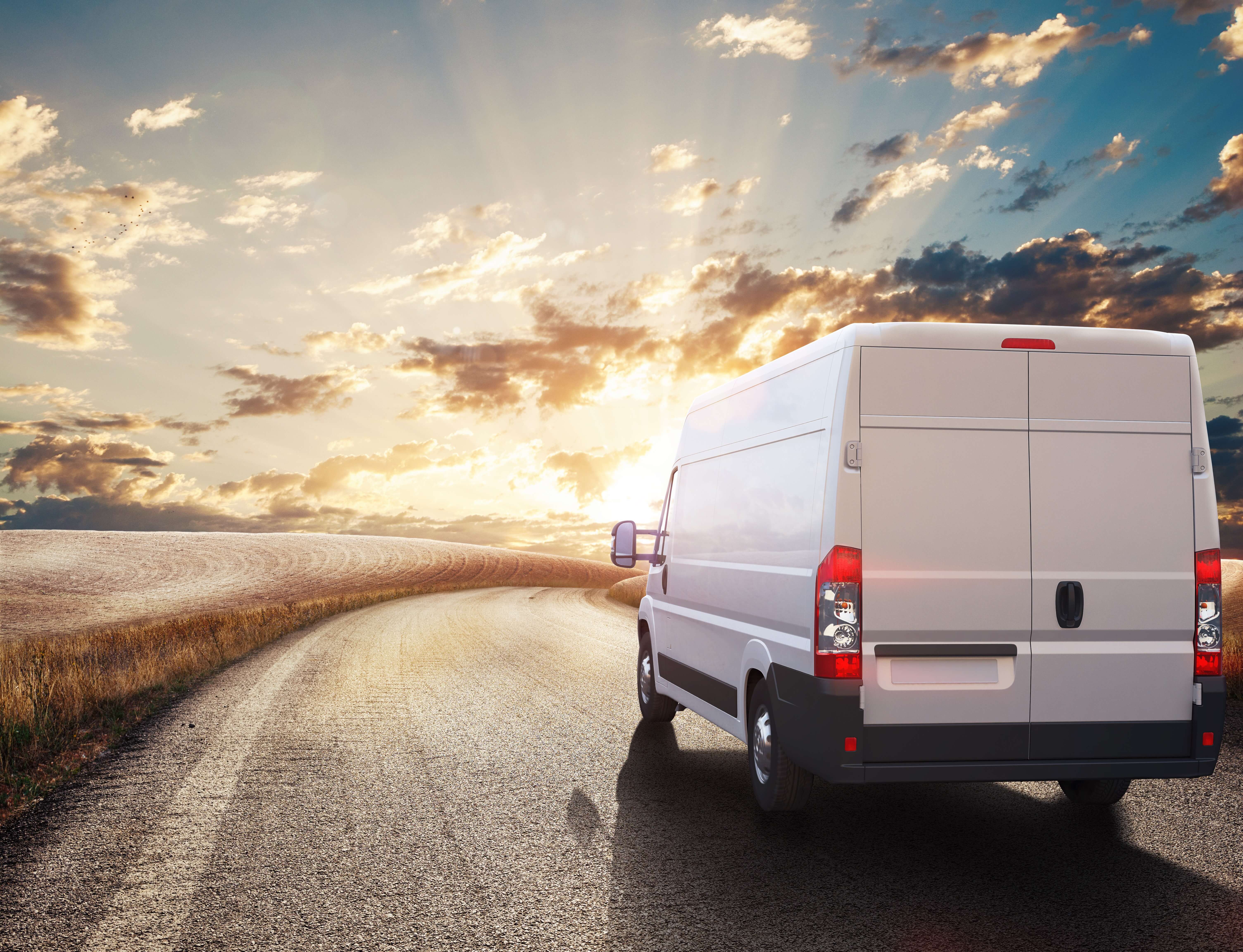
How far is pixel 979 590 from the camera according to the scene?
191 inches

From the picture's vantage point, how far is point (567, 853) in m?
4.83

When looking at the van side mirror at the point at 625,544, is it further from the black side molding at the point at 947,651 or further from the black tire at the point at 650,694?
the black side molding at the point at 947,651

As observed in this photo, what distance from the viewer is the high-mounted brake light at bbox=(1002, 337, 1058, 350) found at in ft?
16.5

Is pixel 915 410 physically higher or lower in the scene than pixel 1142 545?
higher

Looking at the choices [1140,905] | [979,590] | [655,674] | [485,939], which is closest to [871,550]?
[979,590]

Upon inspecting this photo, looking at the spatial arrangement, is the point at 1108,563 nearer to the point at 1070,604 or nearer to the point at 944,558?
the point at 1070,604

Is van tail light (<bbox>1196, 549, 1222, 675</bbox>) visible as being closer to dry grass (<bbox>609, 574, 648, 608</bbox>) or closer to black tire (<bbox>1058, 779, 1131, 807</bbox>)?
black tire (<bbox>1058, 779, 1131, 807</bbox>)

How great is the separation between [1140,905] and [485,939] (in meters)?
2.85

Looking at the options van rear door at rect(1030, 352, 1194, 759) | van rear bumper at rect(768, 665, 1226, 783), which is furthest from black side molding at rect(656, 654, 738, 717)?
van rear door at rect(1030, 352, 1194, 759)

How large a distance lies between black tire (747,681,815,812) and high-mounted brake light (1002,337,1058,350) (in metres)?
2.33

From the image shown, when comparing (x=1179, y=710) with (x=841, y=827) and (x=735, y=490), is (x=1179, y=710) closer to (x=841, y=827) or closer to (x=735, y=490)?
(x=841, y=827)

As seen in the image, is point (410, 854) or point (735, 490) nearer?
point (410, 854)

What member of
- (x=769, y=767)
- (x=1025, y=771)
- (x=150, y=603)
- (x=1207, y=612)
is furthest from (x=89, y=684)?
(x=150, y=603)

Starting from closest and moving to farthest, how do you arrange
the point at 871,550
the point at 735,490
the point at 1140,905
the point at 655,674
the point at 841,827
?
the point at 1140,905
the point at 871,550
the point at 841,827
the point at 735,490
the point at 655,674
